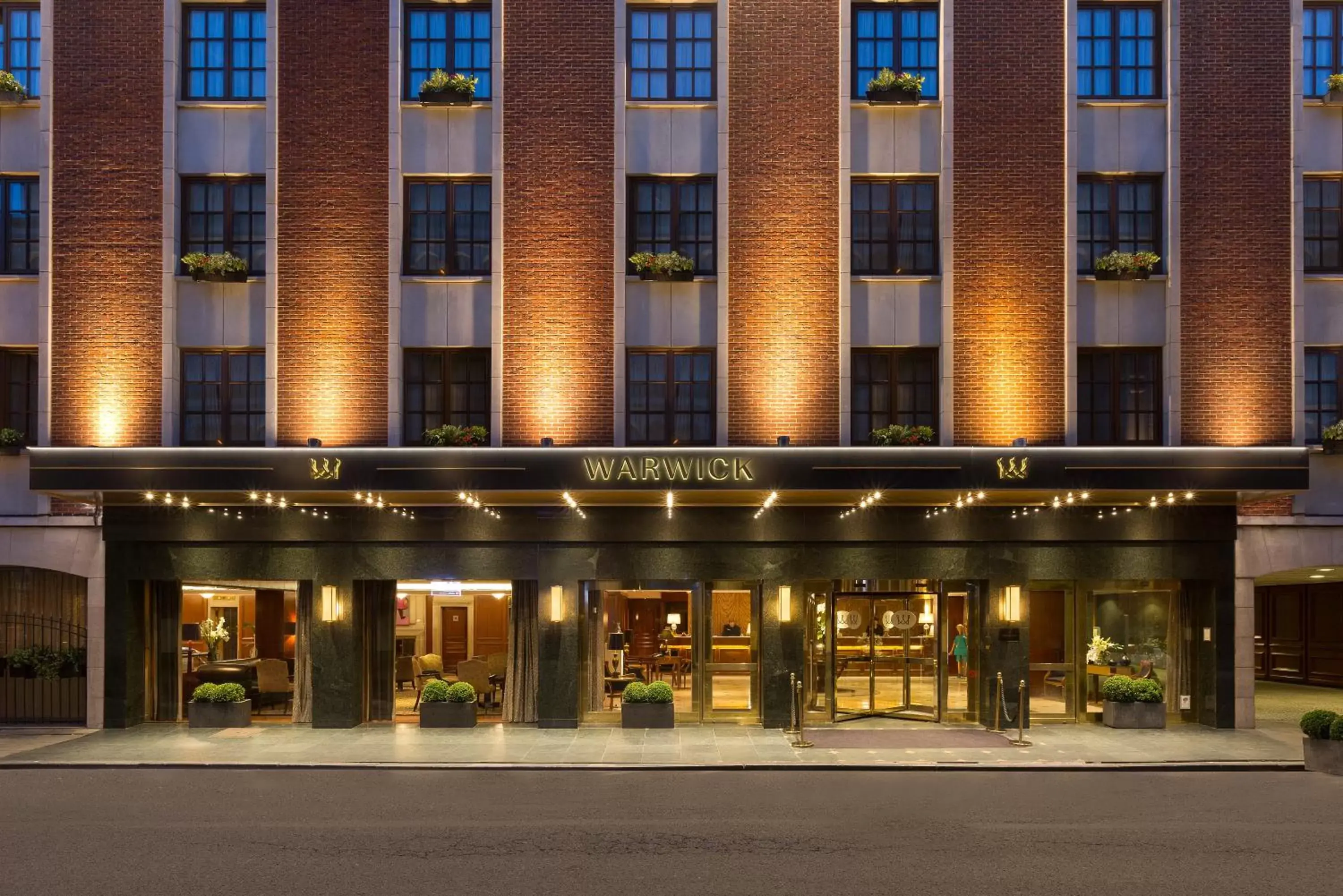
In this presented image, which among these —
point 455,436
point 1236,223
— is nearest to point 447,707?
point 455,436

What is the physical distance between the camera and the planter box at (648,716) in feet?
72.3

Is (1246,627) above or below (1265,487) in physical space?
below

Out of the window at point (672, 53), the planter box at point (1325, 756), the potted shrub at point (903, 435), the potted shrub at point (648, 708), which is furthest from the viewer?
the window at point (672, 53)

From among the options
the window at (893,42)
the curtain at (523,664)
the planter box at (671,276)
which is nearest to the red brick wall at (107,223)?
the curtain at (523,664)

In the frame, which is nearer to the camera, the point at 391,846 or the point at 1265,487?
the point at 391,846

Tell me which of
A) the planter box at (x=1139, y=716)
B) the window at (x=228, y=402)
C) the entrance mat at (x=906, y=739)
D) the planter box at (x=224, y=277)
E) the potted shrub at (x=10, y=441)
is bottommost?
the entrance mat at (x=906, y=739)

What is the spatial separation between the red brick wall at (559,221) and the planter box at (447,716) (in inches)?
202

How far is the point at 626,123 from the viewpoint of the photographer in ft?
74.2

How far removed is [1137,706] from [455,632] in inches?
509

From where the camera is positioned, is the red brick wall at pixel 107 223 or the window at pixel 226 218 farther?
the window at pixel 226 218

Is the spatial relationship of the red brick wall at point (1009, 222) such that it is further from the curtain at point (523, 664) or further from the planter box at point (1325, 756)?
the curtain at point (523, 664)

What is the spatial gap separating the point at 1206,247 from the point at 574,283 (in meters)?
11.9

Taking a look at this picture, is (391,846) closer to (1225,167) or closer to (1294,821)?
(1294,821)

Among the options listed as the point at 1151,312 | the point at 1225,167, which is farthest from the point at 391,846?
the point at 1225,167
